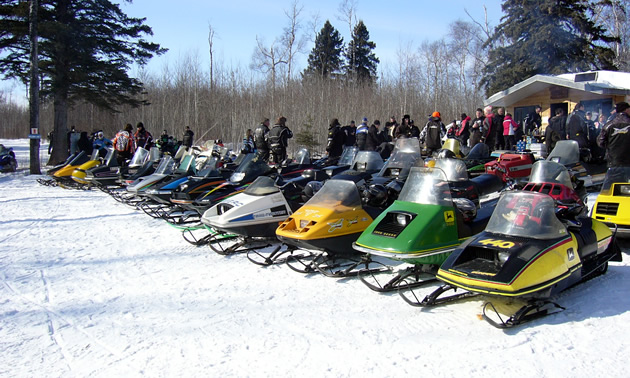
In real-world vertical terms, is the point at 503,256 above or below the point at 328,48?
below

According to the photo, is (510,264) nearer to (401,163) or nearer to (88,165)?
(401,163)

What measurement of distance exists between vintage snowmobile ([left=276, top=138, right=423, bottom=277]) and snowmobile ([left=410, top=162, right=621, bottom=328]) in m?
1.17

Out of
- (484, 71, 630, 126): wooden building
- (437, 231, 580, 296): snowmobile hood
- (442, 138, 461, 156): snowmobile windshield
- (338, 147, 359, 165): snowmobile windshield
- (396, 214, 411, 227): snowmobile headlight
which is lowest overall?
(437, 231, 580, 296): snowmobile hood

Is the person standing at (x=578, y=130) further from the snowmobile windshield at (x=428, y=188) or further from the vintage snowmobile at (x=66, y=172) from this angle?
the vintage snowmobile at (x=66, y=172)

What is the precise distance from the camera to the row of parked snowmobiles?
375cm

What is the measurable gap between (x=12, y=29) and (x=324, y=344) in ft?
59.5

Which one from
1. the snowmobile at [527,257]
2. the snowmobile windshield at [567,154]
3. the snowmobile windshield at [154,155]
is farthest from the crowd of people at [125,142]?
the snowmobile at [527,257]

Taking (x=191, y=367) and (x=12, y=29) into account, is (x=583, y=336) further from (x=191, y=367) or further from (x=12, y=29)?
(x=12, y=29)

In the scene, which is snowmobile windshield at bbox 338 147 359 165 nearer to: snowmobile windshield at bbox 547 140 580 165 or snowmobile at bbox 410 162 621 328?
snowmobile windshield at bbox 547 140 580 165

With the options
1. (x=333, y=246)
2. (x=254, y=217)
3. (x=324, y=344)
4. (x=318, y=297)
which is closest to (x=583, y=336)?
(x=324, y=344)

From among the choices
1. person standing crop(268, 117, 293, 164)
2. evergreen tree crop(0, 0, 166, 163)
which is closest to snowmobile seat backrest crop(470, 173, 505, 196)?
person standing crop(268, 117, 293, 164)

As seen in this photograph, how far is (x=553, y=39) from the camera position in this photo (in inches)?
856

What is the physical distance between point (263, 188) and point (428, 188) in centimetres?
248

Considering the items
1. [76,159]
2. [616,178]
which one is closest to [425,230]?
[616,178]
